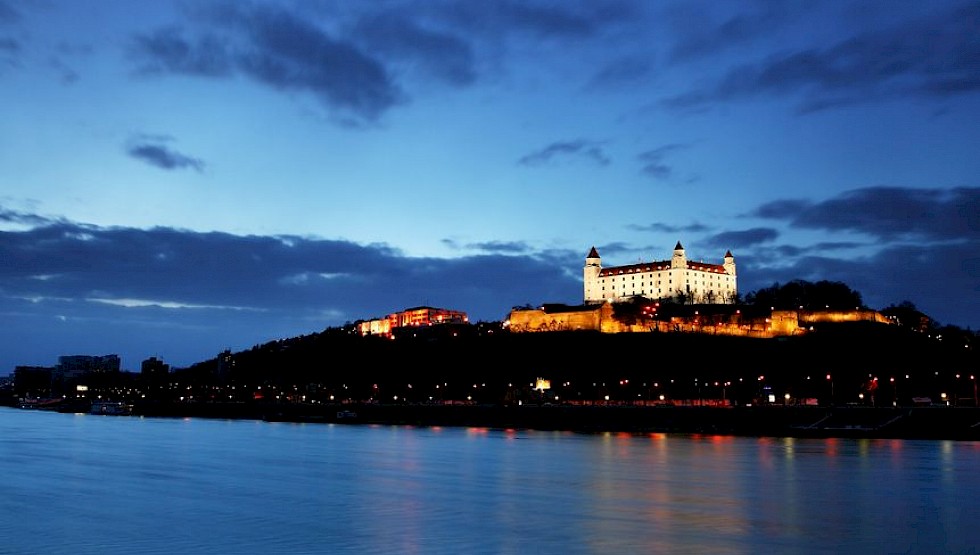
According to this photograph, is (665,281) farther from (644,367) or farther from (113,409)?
(113,409)

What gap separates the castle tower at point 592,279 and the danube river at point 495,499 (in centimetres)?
9018

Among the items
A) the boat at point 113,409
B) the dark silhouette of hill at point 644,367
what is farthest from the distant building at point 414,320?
the boat at point 113,409

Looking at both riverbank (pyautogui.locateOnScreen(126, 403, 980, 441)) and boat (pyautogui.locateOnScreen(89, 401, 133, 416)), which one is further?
boat (pyautogui.locateOnScreen(89, 401, 133, 416))

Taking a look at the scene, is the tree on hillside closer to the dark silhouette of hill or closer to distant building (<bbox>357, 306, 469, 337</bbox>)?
the dark silhouette of hill

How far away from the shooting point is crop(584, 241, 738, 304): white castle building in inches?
5349

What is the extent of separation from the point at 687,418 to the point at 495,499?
142ft

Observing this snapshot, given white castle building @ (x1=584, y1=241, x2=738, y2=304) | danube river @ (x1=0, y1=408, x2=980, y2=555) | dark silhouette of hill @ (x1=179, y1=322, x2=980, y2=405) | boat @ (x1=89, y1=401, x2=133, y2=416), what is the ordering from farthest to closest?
white castle building @ (x1=584, y1=241, x2=738, y2=304)
boat @ (x1=89, y1=401, x2=133, y2=416)
dark silhouette of hill @ (x1=179, y1=322, x2=980, y2=405)
danube river @ (x1=0, y1=408, x2=980, y2=555)

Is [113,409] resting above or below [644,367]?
below

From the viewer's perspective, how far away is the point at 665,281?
136250 mm

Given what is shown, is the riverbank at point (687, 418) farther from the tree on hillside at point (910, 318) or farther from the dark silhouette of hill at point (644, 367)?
the tree on hillside at point (910, 318)

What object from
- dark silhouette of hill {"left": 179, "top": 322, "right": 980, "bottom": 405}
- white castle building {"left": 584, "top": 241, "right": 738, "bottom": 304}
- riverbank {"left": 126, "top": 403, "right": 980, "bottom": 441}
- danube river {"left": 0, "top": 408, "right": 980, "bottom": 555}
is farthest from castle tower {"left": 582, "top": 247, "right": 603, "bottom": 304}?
danube river {"left": 0, "top": 408, "right": 980, "bottom": 555}

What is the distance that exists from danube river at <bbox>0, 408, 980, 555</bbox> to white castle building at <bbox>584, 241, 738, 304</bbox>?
84.3 meters

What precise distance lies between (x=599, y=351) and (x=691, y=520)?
7964 centimetres

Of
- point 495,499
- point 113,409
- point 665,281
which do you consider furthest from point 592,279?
point 495,499
